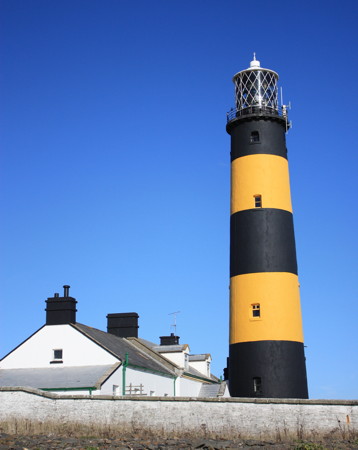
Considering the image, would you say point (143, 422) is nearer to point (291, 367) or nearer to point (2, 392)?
point (2, 392)

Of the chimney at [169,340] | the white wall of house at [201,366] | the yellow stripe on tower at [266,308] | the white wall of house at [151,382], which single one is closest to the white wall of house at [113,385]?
the white wall of house at [151,382]

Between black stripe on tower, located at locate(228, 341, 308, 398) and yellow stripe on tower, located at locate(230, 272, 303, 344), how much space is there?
0.43 meters

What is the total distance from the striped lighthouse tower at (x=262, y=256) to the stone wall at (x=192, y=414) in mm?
8348

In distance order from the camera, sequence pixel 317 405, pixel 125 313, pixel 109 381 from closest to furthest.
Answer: pixel 317 405 < pixel 109 381 < pixel 125 313

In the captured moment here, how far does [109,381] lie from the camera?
31.8 m

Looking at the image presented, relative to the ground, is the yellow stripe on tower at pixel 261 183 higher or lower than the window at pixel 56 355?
higher

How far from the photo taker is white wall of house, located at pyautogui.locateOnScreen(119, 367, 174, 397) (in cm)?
3469

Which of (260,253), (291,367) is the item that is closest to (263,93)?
(260,253)

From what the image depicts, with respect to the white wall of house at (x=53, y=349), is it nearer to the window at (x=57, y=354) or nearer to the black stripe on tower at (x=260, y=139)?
the window at (x=57, y=354)

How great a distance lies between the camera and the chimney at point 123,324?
45906 mm

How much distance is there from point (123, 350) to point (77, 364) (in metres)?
4.16

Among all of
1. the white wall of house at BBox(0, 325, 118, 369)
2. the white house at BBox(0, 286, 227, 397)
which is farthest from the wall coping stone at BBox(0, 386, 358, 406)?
the white wall of house at BBox(0, 325, 118, 369)

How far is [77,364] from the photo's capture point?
34.7 metres

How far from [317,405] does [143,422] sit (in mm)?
5922
